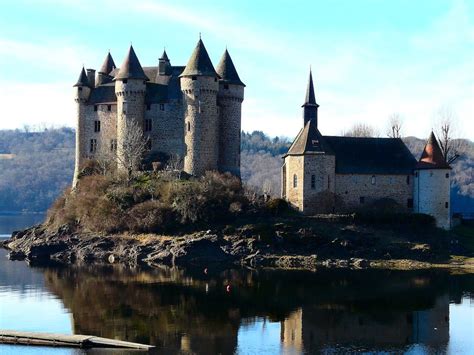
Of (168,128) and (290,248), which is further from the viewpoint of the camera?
(168,128)

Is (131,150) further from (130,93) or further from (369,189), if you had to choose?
(369,189)

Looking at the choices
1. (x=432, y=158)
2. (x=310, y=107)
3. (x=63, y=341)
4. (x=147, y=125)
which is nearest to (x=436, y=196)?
(x=432, y=158)

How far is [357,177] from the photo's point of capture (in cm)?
7625

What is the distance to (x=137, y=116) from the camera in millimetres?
82812

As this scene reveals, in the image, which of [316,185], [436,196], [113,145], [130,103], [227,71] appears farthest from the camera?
[113,145]

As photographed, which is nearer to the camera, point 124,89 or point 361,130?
point 124,89

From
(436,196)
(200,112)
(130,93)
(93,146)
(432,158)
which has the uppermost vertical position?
(130,93)

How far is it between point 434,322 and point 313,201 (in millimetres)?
31341

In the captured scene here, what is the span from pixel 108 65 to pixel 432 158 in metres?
36.1

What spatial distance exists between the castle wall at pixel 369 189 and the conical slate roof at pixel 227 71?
14955 mm

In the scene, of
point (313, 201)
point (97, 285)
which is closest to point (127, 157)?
point (313, 201)

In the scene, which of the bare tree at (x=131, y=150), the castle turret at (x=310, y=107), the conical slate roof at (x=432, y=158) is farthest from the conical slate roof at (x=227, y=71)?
the conical slate roof at (x=432, y=158)

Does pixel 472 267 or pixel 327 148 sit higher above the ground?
pixel 327 148

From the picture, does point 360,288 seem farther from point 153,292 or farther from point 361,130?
point 361,130
